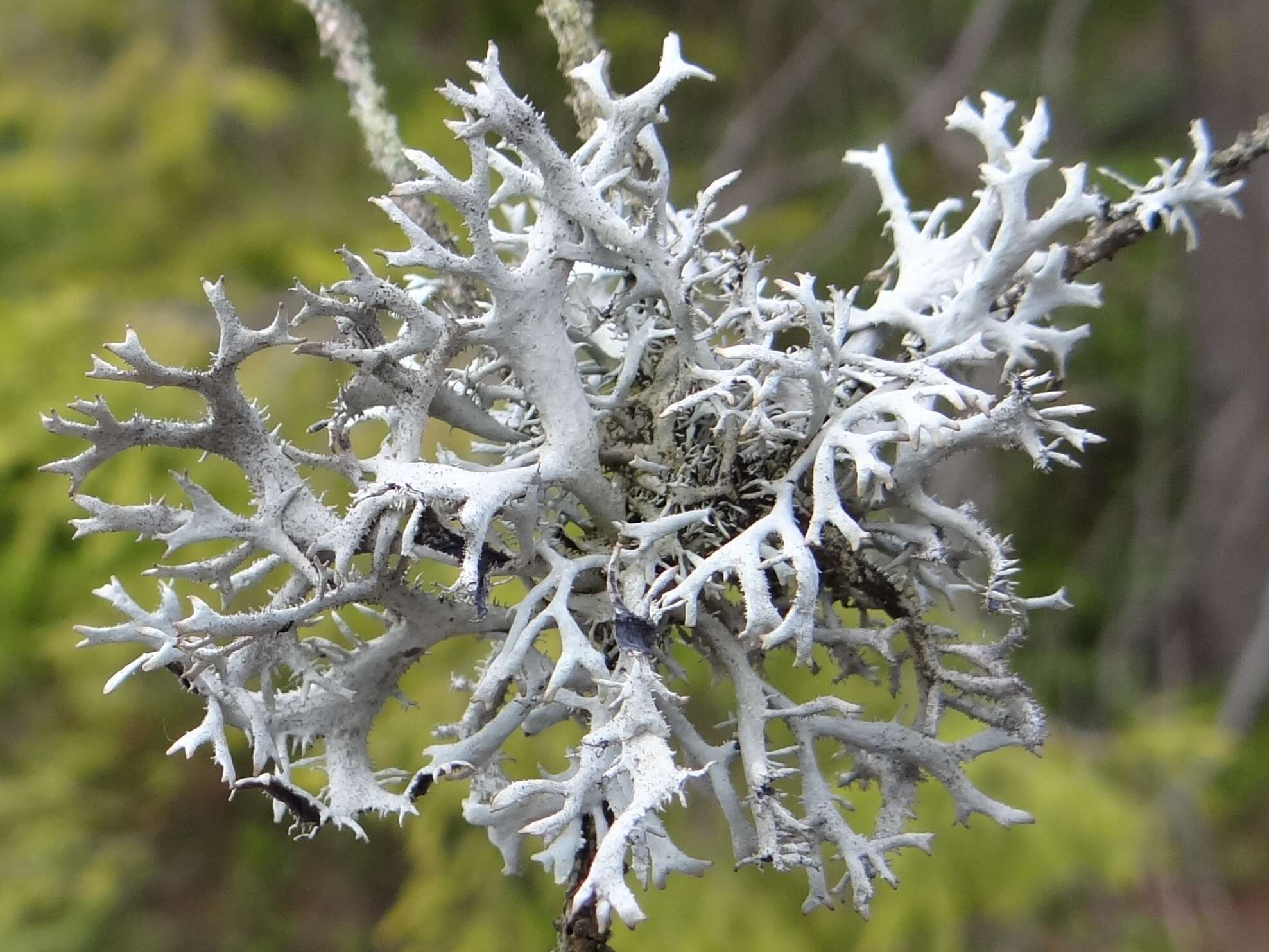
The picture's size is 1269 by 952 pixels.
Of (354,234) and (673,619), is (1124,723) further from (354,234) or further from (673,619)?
(673,619)

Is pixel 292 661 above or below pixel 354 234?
below

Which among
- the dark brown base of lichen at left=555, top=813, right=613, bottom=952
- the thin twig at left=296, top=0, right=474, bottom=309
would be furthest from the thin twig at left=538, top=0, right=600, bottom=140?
the dark brown base of lichen at left=555, top=813, right=613, bottom=952

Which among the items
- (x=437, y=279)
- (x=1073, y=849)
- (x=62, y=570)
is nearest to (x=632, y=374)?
(x=437, y=279)

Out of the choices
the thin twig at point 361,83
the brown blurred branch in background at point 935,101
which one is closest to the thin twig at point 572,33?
the thin twig at point 361,83

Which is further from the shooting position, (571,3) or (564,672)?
(571,3)

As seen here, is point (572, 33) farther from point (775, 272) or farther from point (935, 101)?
point (775, 272)

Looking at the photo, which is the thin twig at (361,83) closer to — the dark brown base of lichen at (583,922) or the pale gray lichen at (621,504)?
the pale gray lichen at (621,504)

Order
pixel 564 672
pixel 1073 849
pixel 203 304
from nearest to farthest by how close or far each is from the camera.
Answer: pixel 564 672
pixel 1073 849
pixel 203 304
